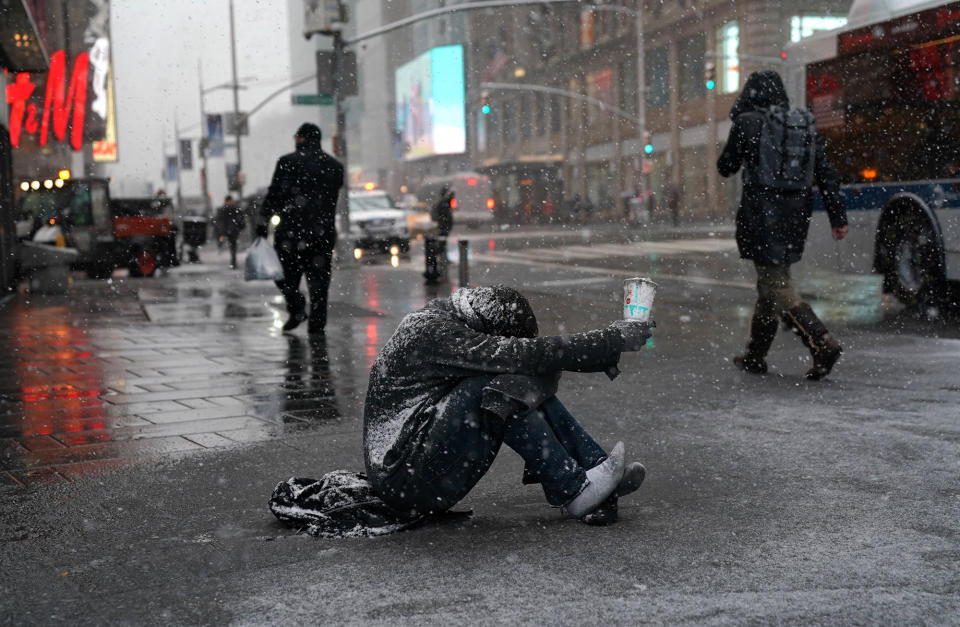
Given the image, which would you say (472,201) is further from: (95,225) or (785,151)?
(785,151)

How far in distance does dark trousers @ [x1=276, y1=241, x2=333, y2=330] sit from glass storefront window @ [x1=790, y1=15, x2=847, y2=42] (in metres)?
39.8

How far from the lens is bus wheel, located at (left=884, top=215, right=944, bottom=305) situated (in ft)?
38.1

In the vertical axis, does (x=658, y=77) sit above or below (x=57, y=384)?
above

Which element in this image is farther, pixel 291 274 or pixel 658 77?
pixel 658 77

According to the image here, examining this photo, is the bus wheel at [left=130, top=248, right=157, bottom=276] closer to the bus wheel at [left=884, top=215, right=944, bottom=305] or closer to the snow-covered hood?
the bus wheel at [left=884, top=215, right=944, bottom=305]

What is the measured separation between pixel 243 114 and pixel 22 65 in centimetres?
3036

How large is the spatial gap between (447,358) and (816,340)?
418cm

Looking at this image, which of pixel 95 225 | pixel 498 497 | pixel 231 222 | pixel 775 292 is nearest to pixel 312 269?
pixel 775 292

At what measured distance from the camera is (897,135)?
490 inches

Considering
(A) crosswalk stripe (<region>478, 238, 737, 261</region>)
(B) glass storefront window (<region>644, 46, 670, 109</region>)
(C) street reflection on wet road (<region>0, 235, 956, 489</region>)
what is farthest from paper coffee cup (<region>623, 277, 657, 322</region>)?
(B) glass storefront window (<region>644, 46, 670, 109</region>)

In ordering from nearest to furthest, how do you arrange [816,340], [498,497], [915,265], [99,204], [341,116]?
[498,497] < [816,340] < [915,265] < [99,204] < [341,116]

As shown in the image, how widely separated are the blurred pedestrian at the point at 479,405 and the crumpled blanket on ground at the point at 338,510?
0.30 ft

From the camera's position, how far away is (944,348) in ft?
28.5

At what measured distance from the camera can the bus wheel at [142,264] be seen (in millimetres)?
23375
